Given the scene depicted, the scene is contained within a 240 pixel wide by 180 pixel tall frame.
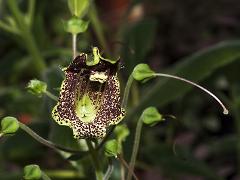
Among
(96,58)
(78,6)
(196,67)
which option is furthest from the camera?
(196,67)

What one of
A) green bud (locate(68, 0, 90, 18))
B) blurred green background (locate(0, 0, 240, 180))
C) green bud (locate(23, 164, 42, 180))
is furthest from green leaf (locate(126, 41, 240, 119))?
green bud (locate(23, 164, 42, 180))

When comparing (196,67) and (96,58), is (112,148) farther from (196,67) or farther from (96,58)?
(196,67)

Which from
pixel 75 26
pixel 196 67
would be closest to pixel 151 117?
pixel 75 26

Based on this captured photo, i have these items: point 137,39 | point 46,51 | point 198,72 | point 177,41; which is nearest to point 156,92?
point 198,72

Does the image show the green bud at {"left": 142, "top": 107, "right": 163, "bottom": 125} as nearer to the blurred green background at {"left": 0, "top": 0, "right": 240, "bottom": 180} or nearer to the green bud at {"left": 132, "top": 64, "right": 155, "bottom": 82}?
the green bud at {"left": 132, "top": 64, "right": 155, "bottom": 82}

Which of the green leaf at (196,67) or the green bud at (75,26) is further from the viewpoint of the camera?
the green leaf at (196,67)

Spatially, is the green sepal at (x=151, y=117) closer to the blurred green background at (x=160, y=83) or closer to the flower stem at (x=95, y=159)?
the flower stem at (x=95, y=159)

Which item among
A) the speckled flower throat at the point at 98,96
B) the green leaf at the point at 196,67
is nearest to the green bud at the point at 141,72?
the speckled flower throat at the point at 98,96

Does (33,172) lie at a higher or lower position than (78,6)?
lower
